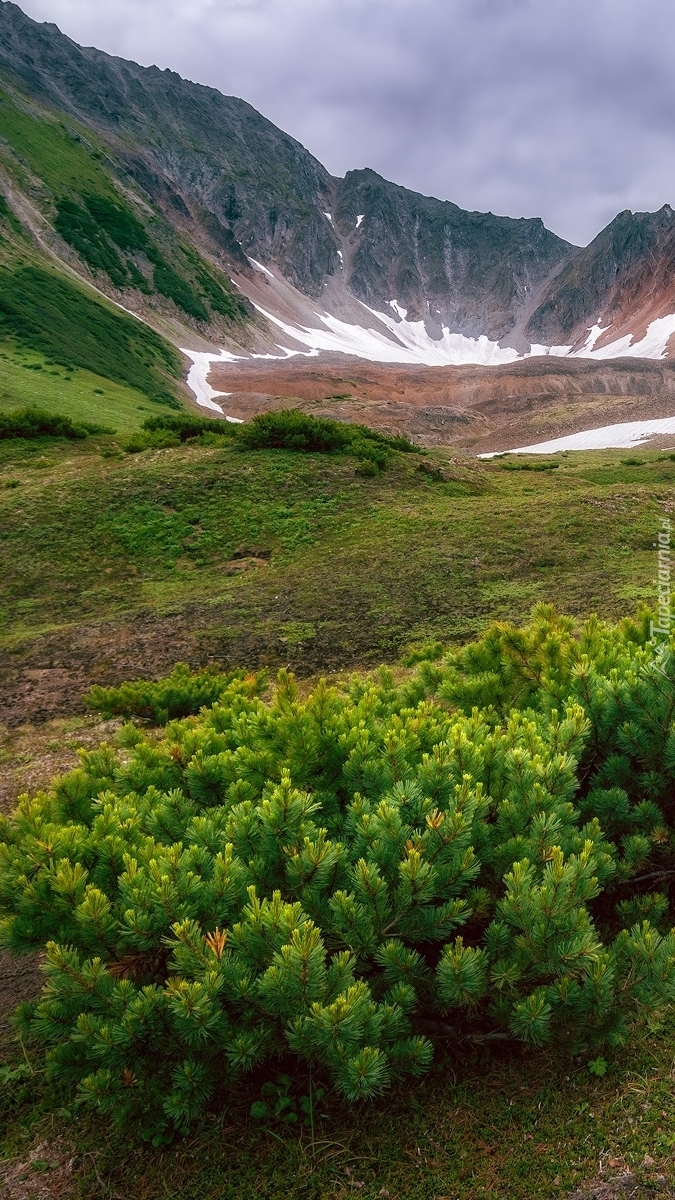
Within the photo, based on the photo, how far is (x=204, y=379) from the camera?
73.2 metres

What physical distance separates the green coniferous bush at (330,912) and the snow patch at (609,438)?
5440cm

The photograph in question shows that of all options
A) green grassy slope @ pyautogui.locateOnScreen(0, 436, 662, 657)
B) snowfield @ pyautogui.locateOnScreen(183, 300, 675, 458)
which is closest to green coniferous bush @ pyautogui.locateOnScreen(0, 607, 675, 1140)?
green grassy slope @ pyautogui.locateOnScreen(0, 436, 662, 657)

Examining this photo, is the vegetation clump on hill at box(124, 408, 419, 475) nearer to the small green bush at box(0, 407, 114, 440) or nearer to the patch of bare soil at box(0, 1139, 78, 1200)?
the small green bush at box(0, 407, 114, 440)

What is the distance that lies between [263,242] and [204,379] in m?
92.8

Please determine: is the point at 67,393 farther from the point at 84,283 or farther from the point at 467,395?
the point at 467,395

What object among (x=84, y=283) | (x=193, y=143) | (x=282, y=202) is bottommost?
(x=84, y=283)

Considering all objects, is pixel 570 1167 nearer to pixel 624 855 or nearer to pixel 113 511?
pixel 624 855

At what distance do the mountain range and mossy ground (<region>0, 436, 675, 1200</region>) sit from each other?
4908 cm

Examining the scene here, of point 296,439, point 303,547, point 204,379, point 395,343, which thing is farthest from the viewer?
point 395,343

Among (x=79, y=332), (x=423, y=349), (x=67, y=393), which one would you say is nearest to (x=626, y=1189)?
(x=67, y=393)

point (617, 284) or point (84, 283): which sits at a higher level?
point (617, 284)

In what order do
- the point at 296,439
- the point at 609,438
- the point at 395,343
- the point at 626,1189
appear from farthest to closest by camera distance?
1. the point at 395,343
2. the point at 609,438
3. the point at 296,439
4. the point at 626,1189

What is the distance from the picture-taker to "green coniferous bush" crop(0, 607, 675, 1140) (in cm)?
272

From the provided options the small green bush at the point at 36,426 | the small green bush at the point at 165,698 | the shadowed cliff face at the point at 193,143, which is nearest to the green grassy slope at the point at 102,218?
the shadowed cliff face at the point at 193,143
